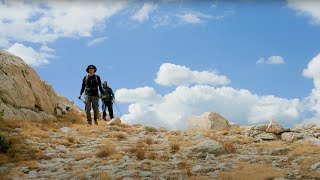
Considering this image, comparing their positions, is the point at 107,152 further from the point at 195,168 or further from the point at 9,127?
the point at 9,127

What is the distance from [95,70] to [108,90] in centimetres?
626

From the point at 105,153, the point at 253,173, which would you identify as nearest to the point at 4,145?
the point at 105,153

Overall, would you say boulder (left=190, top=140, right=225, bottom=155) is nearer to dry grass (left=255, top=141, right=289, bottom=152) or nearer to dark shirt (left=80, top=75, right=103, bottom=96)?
dry grass (left=255, top=141, right=289, bottom=152)

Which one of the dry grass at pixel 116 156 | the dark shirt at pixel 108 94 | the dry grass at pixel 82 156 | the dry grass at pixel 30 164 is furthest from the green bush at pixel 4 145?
the dark shirt at pixel 108 94

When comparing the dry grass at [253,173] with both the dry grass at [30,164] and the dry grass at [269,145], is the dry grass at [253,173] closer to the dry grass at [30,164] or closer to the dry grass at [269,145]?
the dry grass at [269,145]

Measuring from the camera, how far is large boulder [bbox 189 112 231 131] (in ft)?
87.8

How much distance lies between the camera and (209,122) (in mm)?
26812

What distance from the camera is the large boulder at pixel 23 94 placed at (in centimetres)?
Result: 2581

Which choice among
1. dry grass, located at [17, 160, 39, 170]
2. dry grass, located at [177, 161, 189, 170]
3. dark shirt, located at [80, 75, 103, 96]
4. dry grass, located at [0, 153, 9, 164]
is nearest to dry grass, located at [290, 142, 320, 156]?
dry grass, located at [177, 161, 189, 170]

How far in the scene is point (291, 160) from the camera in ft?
48.0

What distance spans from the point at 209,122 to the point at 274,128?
584 centimetres

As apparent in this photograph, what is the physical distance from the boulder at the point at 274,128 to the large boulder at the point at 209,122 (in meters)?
5.04

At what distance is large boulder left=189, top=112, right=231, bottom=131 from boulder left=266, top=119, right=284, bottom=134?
5.04m

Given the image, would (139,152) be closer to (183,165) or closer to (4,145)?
(183,165)
